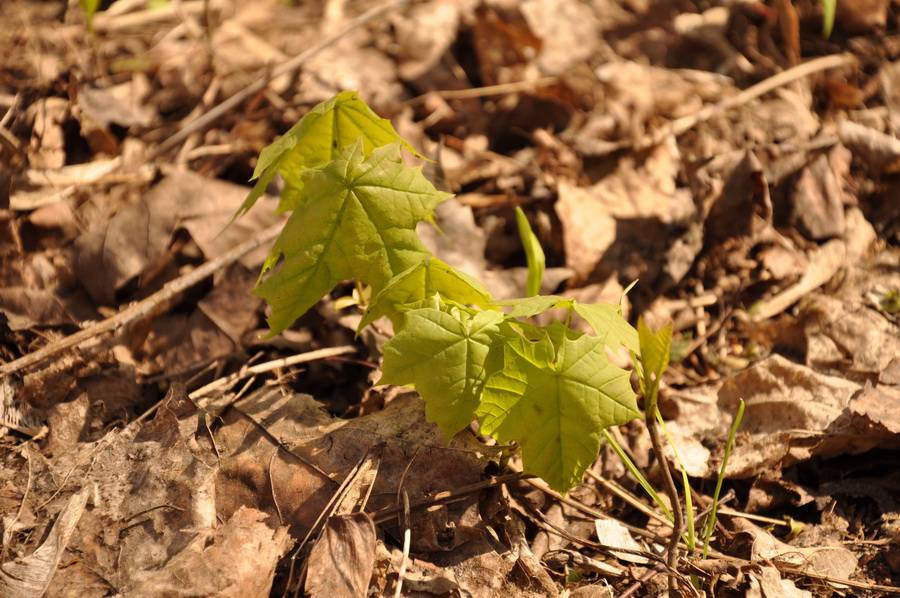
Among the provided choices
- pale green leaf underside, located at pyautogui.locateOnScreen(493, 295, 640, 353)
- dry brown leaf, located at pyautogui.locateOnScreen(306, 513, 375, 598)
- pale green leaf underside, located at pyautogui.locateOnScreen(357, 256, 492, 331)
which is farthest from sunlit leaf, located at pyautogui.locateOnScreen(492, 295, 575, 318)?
dry brown leaf, located at pyautogui.locateOnScreen(306, 513, 375, 598)

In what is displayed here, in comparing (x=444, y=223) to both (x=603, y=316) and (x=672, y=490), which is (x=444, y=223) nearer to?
(x=603, y=316)

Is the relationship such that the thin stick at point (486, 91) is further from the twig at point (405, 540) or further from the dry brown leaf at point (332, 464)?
the twig at point (405, 540)

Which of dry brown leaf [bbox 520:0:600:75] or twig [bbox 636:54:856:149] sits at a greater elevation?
dry brown leaf [bbox 520:0:600:75]

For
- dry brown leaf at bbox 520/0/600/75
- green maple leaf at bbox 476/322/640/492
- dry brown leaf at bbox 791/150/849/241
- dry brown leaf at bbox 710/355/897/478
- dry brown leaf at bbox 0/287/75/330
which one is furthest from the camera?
dry brown leaf at bbox 520/0/600/75

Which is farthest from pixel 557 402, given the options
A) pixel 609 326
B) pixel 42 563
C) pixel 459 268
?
pixel 42 563

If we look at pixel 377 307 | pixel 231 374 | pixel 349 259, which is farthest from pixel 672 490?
pixel 231 374

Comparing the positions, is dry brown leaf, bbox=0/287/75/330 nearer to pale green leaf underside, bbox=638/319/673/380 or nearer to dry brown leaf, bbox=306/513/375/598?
dry brown leaf, bbox=306/513/375/598
